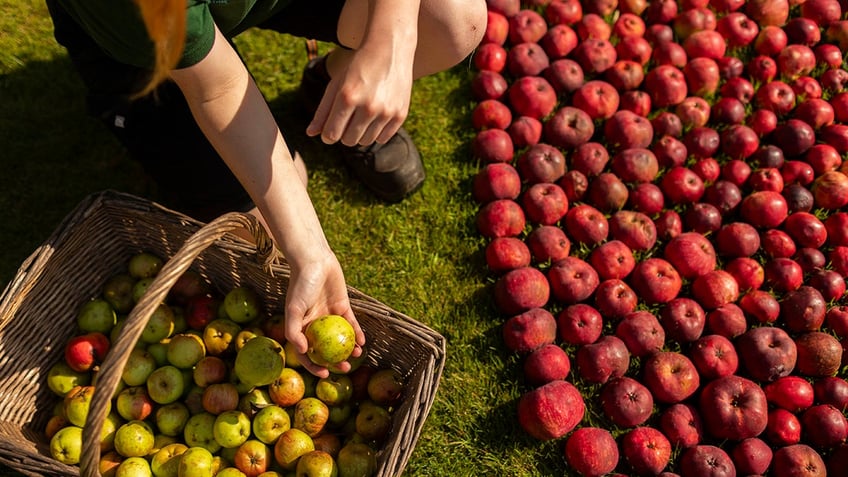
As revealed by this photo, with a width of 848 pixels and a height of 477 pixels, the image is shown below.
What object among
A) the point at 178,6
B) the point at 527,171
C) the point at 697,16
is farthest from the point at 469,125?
the point at 178,6

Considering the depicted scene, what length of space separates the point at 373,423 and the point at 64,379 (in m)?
1.13

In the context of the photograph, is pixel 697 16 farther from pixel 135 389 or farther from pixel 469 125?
pixel 135 389

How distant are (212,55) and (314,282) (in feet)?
2.32

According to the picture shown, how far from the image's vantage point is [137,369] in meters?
2.29

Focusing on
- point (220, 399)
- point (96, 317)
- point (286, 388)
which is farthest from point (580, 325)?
point (96, 317)

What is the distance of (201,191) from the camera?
2.72 metres

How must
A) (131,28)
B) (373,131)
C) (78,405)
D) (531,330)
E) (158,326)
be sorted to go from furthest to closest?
(531,330) → (158,326) → (78,405) → (373,131) → (131,28)

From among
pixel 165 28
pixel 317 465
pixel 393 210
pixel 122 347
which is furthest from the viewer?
pixel 393 210

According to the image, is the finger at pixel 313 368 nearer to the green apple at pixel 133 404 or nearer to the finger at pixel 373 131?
the green apple at pixel 133 404

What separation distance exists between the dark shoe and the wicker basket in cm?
97

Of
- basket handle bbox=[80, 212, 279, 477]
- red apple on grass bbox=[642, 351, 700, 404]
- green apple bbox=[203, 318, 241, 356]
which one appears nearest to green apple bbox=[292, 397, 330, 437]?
green apple bbox=[203, 318, 241, 356]

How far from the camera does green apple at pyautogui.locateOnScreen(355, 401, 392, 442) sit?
2268 mm

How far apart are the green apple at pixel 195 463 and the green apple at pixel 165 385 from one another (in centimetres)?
24

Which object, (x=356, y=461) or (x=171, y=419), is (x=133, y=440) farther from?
(x=356, y=461)
